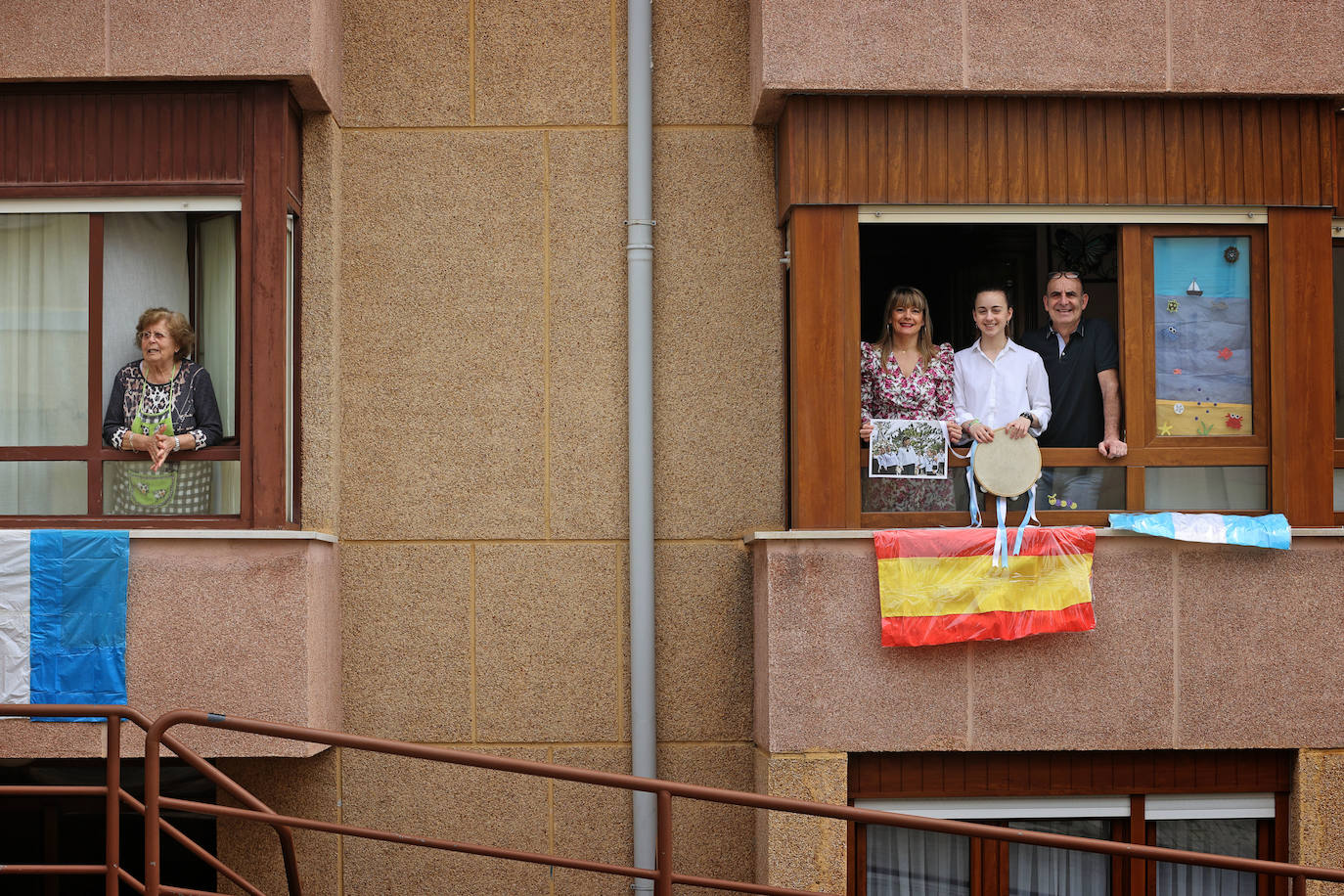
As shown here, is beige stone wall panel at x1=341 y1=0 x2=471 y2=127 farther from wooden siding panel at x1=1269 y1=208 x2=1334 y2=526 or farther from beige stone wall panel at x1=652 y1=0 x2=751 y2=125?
wooden siding panel at x1=1269 y1=208 x2=1334 y2=526

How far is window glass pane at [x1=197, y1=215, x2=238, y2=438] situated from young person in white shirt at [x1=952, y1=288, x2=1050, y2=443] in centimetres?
343

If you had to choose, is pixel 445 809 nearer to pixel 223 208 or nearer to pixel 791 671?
pixel 791 671

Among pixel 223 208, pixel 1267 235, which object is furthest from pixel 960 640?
pixel 223 208

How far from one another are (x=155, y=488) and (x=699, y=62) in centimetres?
332

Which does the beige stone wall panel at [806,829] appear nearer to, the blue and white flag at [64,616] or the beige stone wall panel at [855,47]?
the blue and white flag at [64,616]

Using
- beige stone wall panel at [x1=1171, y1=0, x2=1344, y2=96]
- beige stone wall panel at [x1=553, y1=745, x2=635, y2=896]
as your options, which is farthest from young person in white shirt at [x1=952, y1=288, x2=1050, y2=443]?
beige stone wall panel at [x1=553, y1=745, x2=635, y2=896]

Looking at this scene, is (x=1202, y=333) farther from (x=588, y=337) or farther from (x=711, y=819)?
(x=711, y=819)

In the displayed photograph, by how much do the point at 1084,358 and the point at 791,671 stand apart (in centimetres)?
207

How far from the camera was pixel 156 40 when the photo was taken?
6.23 metres

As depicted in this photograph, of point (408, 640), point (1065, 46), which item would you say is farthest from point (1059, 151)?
point (408, 640)

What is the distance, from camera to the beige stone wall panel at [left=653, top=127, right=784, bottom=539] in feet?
22.6

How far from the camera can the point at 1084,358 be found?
667 cm

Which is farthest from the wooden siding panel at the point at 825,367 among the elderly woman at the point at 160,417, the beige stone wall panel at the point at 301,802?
the elderly woman at the point at 160,417

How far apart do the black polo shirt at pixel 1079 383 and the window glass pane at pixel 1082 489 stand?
0.15 meters
